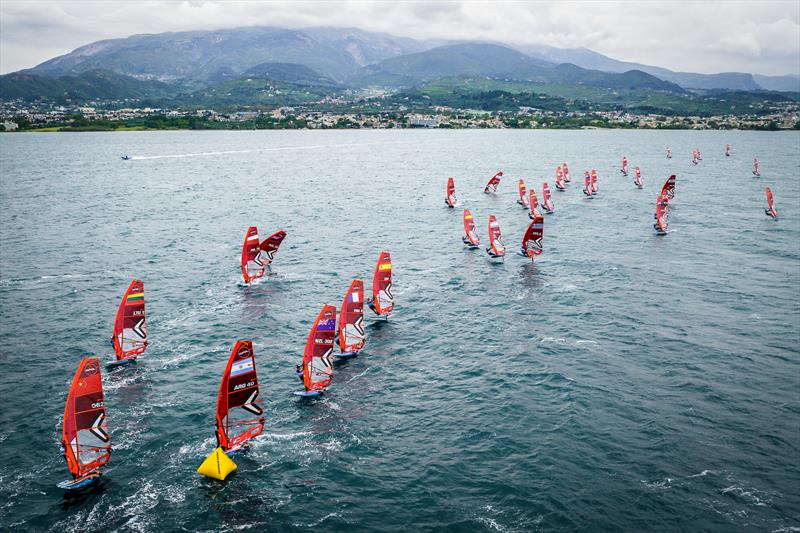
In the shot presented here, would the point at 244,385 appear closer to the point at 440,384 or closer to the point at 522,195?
the point at 440,384

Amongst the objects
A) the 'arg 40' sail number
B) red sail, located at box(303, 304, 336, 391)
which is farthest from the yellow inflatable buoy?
red sail, located at box(303, 304, 336, 391)

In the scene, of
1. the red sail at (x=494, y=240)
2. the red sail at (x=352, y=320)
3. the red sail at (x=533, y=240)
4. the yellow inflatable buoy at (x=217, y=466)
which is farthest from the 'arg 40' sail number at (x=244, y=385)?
the red sail at (x=494, y=240)

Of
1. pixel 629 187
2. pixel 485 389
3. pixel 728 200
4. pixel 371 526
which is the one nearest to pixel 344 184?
pixel 629 187

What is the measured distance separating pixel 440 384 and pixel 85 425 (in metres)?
26.6

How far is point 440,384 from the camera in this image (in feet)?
158

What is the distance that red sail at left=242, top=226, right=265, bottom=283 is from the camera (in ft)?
239

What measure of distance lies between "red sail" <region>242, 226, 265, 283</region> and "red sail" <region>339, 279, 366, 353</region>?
25.7 metres

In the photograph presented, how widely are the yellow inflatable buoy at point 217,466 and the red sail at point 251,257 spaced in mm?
40193

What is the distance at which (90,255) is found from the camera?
3521 inches

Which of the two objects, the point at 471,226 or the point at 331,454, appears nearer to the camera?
the point at 331,454

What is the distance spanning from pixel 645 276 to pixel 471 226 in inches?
1112

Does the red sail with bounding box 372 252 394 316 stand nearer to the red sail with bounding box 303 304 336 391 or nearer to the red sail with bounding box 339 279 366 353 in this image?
the red sail with bounding box 339 279 366 353

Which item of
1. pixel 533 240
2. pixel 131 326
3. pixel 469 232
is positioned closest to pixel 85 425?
pixel 131 326

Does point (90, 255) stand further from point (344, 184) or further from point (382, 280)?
point (344, 184)
